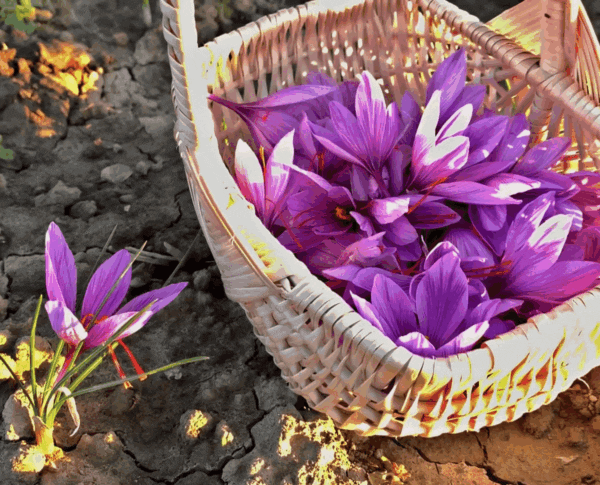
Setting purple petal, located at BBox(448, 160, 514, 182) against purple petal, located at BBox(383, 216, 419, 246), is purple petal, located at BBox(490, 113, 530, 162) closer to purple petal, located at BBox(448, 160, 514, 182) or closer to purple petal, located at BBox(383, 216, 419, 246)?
purple petal, located at BBox(448, 160, 514, 182)

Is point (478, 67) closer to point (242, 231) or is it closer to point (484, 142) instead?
point (484, 142)

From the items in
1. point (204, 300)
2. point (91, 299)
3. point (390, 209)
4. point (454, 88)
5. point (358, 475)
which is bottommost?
point (358, 475)

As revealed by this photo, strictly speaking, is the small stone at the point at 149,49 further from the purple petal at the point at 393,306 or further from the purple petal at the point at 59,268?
the purple petal at the point at 393,306

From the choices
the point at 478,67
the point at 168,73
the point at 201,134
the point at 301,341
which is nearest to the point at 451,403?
the point at 301,341

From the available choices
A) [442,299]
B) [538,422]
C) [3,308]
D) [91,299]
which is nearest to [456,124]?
[442,299]

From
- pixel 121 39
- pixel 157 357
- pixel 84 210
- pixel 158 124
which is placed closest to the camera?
pixel 157 357

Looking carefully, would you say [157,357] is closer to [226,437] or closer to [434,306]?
[226,437]

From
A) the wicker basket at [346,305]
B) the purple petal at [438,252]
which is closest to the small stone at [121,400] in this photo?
the wicker basket at [346,305]
